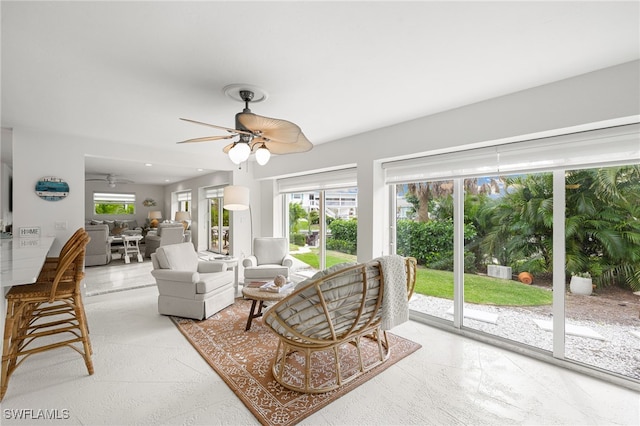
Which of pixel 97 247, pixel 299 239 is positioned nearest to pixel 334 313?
pixel 299 239

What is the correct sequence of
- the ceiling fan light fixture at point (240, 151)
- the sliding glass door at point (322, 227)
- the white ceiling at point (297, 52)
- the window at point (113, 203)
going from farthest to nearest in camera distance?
the window at point (113, 203) < the sliding glass door at point (322, 227) < the ceiling fan light fixture at point (240, 151) < the white ceiling at point (297, 52)

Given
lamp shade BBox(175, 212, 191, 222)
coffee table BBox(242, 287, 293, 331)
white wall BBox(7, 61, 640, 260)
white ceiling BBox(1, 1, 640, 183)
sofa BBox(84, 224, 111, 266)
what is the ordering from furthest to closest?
1. lamp shade BBox(175, 212, 191, 222)
2. sofa BBox(84, 224, 111, 266)
3. coffee table BBox(242, 287, 293, 331)
4. white wall BBox(7, 61, 640, 260)
5. white ceiling BBox(1, 1, 640, 183)

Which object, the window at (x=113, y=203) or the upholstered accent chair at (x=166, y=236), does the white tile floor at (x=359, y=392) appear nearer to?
the upholstered accent chair at (x=166, y=236)

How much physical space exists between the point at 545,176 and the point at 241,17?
2829 millimetres

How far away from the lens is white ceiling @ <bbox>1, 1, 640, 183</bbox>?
4.79ft

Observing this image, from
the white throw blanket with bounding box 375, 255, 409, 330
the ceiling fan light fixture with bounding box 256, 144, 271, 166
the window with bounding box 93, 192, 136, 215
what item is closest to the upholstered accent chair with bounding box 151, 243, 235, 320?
the ceiling fan light fixture with bounding box 256, 144, 271, 166

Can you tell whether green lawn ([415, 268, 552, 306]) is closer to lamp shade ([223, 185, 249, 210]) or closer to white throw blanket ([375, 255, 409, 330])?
white throw blanket ([375, 255, 409, 330])

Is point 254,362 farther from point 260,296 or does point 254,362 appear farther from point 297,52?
point 297,52

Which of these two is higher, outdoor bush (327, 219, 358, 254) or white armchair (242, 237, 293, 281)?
outdoor bush (327, 219, 358, 254)

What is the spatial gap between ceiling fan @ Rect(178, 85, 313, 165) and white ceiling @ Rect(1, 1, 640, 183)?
36cm

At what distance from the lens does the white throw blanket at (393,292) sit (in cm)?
212

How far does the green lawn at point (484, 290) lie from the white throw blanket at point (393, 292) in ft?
4.13

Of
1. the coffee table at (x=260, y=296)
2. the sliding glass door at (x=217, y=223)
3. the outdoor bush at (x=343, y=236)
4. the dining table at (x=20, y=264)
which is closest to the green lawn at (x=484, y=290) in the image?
the outdoor bush at (x=343, y=236)

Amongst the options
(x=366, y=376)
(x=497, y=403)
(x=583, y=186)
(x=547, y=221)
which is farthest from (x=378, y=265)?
(x=583, y=186)
